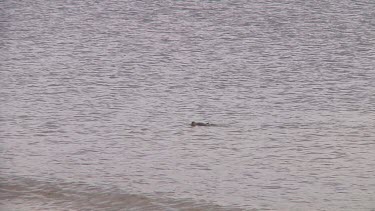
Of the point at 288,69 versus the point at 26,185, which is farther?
the point at 288,69

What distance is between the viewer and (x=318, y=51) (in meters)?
8.99

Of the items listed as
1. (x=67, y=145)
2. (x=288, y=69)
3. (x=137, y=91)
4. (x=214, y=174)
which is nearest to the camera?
(x=214, y=174)

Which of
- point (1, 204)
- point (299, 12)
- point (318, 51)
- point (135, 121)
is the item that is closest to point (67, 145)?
point (135, 121)

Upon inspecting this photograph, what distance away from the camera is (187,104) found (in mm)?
7523

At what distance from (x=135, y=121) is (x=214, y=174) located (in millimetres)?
1165

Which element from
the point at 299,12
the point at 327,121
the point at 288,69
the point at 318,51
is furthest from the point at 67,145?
the point at 299,12

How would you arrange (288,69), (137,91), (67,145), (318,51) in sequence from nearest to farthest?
1. (67,145)
2. (137,91)
3. (288,69)
4. (318,51)

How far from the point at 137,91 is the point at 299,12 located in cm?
300

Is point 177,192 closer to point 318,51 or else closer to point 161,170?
point 161,170

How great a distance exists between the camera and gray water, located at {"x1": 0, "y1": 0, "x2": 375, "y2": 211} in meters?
5.86

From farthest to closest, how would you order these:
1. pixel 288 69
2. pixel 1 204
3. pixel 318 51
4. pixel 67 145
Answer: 1. pixel 318 51
2. pixel 288 69
3. pixel 67 145
4. pixel 1 204

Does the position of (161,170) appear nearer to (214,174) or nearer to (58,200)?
(214,174)

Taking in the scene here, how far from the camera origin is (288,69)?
27.6ft

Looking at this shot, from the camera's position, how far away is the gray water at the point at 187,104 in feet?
19.2
